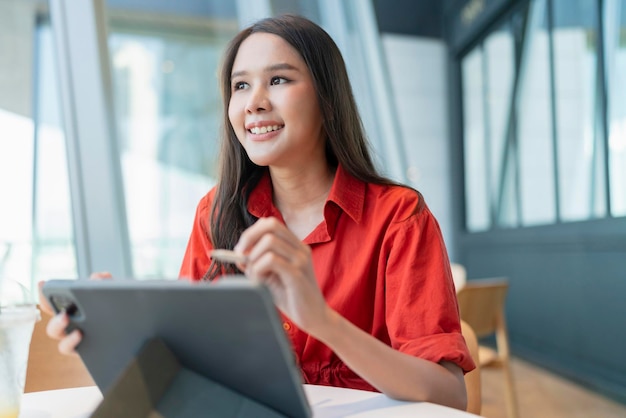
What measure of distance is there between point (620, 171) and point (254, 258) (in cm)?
326

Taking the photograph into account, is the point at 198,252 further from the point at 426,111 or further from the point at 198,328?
the point at 426,111

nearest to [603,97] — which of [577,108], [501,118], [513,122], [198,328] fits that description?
[577,108]

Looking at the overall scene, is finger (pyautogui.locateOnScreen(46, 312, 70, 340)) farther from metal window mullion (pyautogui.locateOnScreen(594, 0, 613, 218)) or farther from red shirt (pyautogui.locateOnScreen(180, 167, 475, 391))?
metal window mullion (pyautogui.locateOnScreen(594, 0, 613, 218))

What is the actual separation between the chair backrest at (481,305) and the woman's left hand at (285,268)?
5.97 feet

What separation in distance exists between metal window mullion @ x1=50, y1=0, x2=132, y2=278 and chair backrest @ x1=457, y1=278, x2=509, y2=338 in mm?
1492

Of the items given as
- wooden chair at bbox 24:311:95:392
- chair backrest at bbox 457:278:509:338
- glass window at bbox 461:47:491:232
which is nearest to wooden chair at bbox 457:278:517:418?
chair backrest at bbox 457:278:509:338

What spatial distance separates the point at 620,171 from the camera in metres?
3.32

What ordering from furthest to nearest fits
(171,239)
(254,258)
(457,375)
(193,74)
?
(193,74), (171,239), (457,375), (254,258)

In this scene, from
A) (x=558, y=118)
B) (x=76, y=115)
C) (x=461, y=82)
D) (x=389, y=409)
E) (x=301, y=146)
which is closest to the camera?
(x=389, y=409)

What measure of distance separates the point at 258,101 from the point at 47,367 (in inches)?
28.7

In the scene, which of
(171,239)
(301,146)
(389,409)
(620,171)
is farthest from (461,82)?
(389,409)

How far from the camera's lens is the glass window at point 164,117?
2.74m

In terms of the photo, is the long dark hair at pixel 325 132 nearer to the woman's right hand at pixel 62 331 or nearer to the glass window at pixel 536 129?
the woman's right hand at pixel 62 331

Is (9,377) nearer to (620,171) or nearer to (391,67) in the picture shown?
(620,171)
